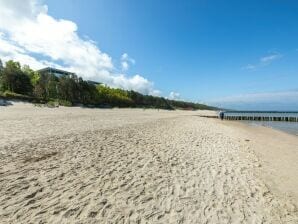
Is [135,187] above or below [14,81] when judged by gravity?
below

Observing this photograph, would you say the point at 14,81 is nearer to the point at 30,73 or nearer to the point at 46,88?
the point at 46,88

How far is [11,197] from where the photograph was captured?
5.26 meters

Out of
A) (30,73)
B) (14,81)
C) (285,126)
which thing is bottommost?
(285,126)

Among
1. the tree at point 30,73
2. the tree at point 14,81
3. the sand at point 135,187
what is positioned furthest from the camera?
the tree at point 30,73

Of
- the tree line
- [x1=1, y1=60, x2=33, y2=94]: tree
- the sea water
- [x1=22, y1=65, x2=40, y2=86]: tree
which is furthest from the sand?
[x1=22, y1=65, x2=40, y2=86]: tree

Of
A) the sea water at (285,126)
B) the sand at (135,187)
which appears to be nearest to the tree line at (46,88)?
the sand at (135,187)

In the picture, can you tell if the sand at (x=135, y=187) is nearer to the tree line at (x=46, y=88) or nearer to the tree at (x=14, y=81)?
the tree line at (x=46, y=88)

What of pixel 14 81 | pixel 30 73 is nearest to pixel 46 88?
pixel 30 73

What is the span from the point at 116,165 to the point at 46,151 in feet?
12.6

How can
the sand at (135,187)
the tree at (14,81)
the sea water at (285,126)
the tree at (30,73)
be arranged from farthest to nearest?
the tree at (30,73), the tree at (14,81), the sea water at (285,126), the sand at (135,187)

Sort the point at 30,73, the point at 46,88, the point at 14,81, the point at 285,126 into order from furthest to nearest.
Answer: the point at 30,73
the point at 46,88
the point at 14,81
the point at 285,126

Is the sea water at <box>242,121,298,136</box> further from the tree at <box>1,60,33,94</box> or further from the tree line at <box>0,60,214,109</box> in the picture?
the tree at <box>1,60,33,94</box>

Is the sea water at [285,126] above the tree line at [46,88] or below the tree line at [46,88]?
below

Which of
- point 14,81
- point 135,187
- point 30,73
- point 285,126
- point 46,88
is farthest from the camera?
point 30,73
